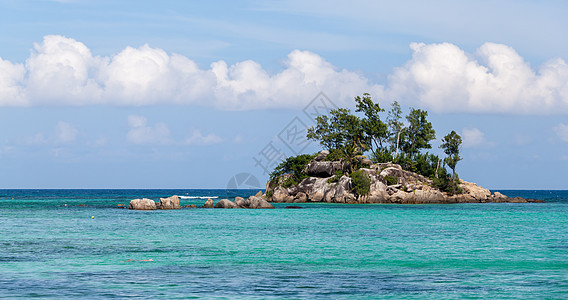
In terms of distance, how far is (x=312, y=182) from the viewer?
129375 mm

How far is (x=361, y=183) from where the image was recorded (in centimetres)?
11956

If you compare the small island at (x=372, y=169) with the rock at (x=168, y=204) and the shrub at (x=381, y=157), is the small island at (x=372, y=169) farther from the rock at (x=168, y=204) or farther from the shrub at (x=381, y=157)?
the rock at (x=168, y=204)

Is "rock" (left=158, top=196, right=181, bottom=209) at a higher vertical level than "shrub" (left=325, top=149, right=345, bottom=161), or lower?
lower

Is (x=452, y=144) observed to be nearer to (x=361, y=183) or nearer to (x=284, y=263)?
(x=361, y=183)

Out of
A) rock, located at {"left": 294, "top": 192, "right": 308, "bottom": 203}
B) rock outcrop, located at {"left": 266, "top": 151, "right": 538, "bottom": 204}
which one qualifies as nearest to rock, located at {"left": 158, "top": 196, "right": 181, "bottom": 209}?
rock, located at {"left": 294, "top": 192, "right": 308, "bottom": 203}

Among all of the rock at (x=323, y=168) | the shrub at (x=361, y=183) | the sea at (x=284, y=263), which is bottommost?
the sea at (x=284, y=263)

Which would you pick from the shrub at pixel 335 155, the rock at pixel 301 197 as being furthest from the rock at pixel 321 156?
the rock at pixel 301 197

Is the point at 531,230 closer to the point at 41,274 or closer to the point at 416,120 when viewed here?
the point at 41,274

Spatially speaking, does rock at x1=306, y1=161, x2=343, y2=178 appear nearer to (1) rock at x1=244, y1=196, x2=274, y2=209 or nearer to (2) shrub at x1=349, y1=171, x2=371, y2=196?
(2) shrub at x1=349, y1=171, x2=371, y2=196

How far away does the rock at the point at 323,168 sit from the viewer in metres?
128

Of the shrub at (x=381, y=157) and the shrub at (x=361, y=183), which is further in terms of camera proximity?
the shrub at (x=381, y=157)

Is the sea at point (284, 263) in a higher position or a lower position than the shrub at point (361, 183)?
lower

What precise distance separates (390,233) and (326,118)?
287ft

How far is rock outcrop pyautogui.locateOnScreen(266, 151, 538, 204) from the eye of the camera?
12100 centimetres
